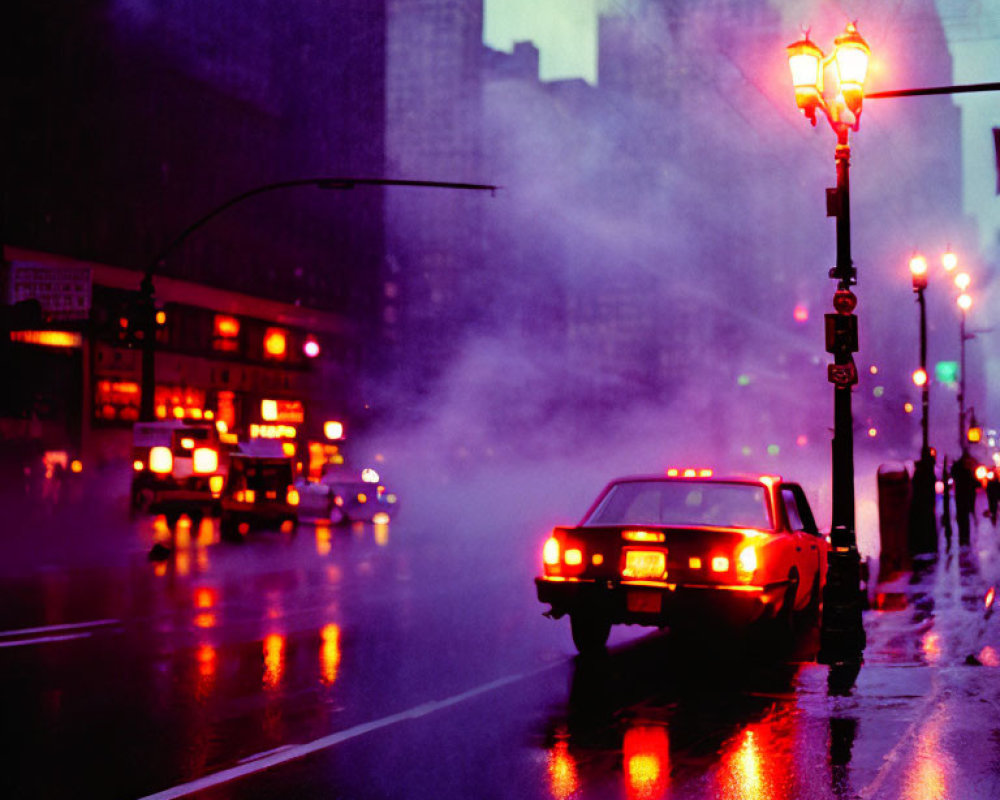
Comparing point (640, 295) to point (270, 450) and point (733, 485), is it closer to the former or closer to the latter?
point (270, 450)

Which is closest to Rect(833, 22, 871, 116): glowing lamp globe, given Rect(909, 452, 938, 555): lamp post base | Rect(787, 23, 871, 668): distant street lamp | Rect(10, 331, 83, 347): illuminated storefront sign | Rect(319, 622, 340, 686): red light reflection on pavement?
Rect(787, 23, 871, 668): distant street lamp

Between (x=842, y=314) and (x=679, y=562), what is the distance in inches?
141

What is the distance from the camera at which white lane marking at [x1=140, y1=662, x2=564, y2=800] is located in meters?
5.71

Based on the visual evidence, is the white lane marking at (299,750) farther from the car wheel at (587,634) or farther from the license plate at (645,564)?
the car wheel at (587,634)

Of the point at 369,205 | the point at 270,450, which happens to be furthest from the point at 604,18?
the point at 270,450

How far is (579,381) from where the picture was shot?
330 feet

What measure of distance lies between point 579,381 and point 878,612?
86.8m

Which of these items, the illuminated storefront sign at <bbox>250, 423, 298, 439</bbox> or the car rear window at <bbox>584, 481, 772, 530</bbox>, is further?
the illuminated storefront sign at <bbox>250, 423, 298, 439</bbox>

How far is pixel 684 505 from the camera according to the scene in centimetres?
1109

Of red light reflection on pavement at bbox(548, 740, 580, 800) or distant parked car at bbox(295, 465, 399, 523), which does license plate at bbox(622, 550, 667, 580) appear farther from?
distant parked car at bbox(295, 465, 399, 523)

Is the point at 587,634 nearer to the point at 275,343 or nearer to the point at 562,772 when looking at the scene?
the point at 562,772

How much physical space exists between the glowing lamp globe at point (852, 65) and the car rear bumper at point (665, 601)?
4.80 m

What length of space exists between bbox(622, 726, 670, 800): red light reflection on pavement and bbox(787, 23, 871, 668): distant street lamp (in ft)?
13.8

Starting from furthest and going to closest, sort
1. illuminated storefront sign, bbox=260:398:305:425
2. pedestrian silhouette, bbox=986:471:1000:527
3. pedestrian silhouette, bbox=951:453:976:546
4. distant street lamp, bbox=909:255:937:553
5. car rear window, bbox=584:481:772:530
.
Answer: illuminated storefront sign, bbox=260:398:305:425, pedestrian silhouette, bbox=986:471:1000:527, pedestrian silhouette, bbox=951:453:976:546, distant street lamp, bbox=909:255:937:553, car rear window, bbox=584:481:772:530
